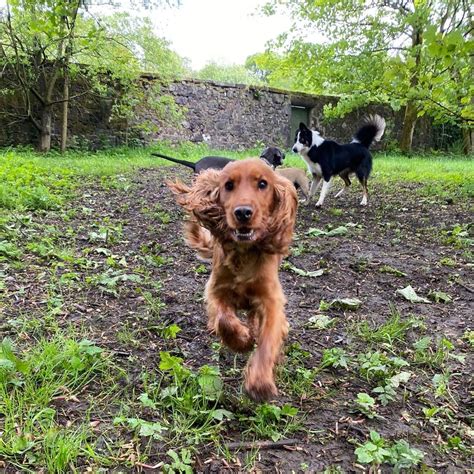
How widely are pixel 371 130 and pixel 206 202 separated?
6066mm

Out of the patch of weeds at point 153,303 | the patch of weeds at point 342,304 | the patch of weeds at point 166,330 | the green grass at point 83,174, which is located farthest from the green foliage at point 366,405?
the green grass at point 83,174

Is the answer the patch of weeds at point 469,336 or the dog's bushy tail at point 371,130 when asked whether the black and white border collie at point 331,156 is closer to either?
the dog's bushy tail at point 371,130

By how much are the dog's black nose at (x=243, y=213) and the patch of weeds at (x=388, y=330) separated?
3.52 feet

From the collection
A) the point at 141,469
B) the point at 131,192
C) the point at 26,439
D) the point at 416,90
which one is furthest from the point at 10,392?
the point at 416,90

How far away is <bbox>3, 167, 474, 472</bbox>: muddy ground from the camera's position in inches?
76.7

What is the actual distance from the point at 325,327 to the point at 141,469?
1.56m

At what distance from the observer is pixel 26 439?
5.60 feet

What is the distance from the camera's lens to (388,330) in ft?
9.29

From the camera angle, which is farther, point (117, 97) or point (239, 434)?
point (117, 97)

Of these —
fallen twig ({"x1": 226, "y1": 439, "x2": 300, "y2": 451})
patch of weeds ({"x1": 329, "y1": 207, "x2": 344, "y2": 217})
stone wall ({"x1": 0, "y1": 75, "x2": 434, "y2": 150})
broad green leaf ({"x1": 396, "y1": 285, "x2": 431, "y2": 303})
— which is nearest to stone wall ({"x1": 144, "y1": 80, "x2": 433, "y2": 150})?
stone wall ({"x1": 0, "y1": 75, "x2": 434, "y2": 150})

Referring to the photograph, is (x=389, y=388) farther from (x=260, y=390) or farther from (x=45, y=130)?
(x=45, y=130)

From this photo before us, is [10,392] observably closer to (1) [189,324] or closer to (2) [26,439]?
(2) [26,439]

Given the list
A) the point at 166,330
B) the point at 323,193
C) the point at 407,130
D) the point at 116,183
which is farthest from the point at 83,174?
the point at 407,130

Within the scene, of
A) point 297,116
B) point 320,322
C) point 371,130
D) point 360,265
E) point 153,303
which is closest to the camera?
point 320,322
